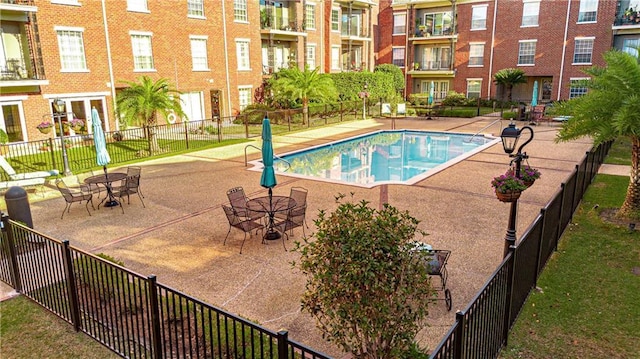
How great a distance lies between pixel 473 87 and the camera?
1641 inches

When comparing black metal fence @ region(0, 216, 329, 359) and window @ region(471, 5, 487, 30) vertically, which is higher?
window @ region(471, 5, 487, 30)

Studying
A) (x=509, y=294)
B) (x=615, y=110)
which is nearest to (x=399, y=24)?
(x=615, y=110)

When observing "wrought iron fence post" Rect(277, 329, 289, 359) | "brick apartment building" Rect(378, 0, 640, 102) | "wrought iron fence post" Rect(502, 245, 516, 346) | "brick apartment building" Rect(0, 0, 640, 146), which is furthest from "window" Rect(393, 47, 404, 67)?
"wrought iron fence post" Rect(277, 329, 289, 359)

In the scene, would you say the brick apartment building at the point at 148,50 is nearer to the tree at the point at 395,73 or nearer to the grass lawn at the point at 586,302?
the tree at the point at 395,73

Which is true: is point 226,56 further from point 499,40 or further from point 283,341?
point 283,341

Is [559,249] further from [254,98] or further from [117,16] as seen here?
[254,98]

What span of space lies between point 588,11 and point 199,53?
1184 inches

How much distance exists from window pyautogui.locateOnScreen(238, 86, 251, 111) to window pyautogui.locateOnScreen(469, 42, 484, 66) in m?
21.5

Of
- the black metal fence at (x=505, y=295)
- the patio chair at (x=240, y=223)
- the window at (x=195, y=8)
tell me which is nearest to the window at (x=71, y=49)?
the window at (x=195, y=8)

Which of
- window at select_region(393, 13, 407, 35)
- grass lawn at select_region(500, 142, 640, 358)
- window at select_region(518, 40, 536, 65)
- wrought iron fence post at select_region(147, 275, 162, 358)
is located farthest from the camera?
window at select_region(393, 13, 407, 35)

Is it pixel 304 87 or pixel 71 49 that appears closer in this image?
pixel 71 49

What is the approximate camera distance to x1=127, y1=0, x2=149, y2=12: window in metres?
24.8

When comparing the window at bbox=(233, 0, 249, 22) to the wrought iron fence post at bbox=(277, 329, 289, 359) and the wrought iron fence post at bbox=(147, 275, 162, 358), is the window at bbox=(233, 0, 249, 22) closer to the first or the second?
the wrought iron fence post at bbox=(147, 275, 162, 358)

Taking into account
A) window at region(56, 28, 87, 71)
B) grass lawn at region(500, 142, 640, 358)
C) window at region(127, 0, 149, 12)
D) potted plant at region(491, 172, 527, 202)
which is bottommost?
grass lawn at region(500, 142, 640, 358)
